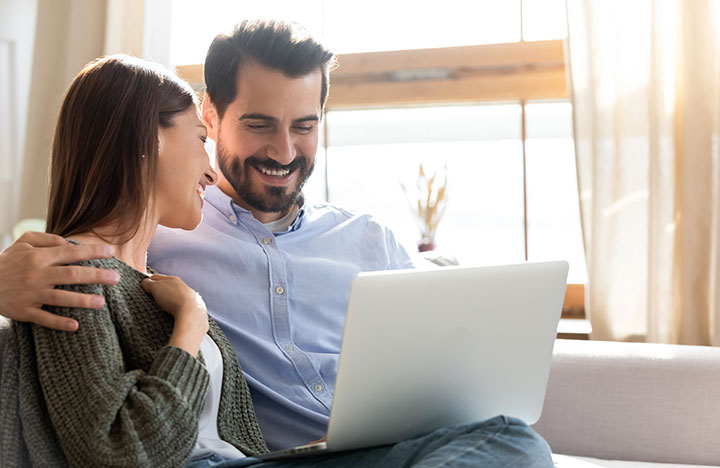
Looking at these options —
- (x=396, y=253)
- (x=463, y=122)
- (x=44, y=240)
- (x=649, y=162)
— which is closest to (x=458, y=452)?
(x=44, y=240)

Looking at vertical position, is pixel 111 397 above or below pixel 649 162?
below

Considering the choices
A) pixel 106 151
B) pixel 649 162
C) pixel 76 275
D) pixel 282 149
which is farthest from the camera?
pixel 649 162

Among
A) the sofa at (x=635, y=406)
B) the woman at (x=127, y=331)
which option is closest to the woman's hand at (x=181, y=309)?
the woman at (x=127, y=331)

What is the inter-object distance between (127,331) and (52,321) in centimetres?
13

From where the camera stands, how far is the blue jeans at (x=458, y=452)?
3.58 ft

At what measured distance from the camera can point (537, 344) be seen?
4.10 feet

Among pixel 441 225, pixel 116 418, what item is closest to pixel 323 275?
pixel 116 418

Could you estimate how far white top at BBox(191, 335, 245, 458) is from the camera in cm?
130

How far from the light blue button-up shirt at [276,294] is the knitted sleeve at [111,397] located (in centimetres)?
41

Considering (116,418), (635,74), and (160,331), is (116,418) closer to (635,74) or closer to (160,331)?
(160,331)

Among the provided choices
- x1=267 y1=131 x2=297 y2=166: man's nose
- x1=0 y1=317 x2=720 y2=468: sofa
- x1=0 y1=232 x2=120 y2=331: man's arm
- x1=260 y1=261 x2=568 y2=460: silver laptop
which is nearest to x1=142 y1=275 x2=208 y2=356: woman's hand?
x1=0 y1=232 x2=120 y2=331: man's arm

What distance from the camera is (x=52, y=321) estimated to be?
1139 mm

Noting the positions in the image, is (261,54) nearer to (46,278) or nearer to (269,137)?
(269,137)

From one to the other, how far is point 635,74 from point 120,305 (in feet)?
6.21
